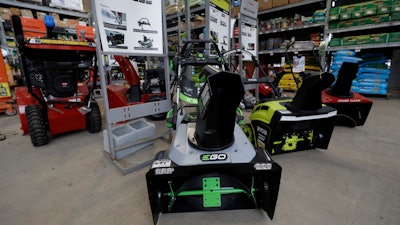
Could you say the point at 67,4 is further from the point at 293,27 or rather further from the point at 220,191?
the point at 220,191

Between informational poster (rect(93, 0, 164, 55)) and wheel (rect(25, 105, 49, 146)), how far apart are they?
1.22m

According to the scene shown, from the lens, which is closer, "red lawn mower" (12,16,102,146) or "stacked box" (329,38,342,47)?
"red lawn mower" (12,16,102,146)

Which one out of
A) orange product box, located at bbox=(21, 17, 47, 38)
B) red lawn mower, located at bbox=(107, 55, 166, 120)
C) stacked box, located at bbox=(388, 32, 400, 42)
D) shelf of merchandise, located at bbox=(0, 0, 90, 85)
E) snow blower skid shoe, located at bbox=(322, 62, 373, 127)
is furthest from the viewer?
shelf of merchandise, located at bbox=(0, 0, 90, 85)

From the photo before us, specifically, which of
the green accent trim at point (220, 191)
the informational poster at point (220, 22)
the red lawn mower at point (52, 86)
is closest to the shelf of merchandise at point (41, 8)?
the red lawn mower at point (52, 86)

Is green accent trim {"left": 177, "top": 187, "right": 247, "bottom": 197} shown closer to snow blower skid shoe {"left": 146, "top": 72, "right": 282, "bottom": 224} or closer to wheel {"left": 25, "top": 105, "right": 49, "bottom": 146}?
snow blower skid shoe {"left": 146, "top": 72, "right": 282, "bottom": 224}

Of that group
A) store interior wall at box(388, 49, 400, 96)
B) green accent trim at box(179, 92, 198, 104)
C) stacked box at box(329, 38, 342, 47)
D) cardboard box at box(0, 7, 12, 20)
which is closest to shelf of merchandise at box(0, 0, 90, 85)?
cardboard box at box(0, 7, 12, 20)

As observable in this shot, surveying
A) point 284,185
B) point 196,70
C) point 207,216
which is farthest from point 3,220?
point 196,70

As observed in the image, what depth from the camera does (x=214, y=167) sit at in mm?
910

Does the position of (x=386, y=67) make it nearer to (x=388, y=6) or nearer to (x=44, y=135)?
(x=388, y=6)

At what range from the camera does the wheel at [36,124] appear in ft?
6.50

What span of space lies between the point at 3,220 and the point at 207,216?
44.5 inches

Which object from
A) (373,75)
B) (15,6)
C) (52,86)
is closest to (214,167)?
Answer: (52,86)

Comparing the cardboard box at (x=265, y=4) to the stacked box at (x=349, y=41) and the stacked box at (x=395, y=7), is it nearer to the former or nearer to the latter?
the stacked box at (x=349, y=41)

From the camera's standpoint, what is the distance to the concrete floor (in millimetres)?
1069
